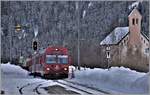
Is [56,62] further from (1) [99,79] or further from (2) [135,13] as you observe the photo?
(2) [135,13]

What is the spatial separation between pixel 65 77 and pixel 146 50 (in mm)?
3171

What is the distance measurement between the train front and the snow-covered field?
42cm

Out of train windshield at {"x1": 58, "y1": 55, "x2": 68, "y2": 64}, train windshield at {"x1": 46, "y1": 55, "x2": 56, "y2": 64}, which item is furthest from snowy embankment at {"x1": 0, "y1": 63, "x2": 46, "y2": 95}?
train windshield at {"x1": 46, "y1": 55, "x2": 56, "y2": 64}

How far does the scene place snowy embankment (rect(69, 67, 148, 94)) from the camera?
15914mm

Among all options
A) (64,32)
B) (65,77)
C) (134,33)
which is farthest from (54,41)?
(134,33)

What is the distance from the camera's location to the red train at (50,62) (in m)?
16.7

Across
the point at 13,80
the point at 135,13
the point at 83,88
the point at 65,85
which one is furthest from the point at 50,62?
the point at 135,13

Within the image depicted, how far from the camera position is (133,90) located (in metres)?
16.0

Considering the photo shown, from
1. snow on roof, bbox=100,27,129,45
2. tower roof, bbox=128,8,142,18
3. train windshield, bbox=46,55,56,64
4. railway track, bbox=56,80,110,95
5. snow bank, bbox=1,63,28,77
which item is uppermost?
tower roof, bbox=128,8,142,18

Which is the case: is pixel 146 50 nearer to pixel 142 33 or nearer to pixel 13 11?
pixel 142 33

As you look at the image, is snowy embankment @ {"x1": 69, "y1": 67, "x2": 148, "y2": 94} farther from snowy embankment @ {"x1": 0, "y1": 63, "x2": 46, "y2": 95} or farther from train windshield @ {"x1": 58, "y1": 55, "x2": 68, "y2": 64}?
snowy embankment @ {"x1": 0, "y1": 63, "x2": 46, "y2": 95}

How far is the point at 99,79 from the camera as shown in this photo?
16.6 metres

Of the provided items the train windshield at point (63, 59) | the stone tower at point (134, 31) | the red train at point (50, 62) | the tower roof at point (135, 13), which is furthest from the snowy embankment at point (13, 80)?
the tower roof at point (135, 13)

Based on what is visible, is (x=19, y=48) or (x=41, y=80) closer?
(x=19, y=48)
